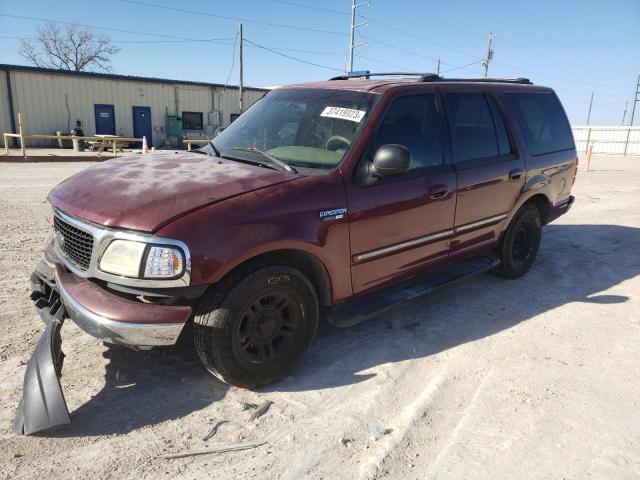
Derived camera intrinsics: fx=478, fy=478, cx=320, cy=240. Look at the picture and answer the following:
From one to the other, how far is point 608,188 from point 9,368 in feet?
50.0

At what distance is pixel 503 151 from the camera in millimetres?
4797

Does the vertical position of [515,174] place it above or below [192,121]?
below

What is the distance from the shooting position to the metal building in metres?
24.9

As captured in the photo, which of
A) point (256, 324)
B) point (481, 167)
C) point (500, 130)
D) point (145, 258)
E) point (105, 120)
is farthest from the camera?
point (105, 120)

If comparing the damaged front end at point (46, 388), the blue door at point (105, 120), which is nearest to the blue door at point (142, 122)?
the blue door at point (105, 120)

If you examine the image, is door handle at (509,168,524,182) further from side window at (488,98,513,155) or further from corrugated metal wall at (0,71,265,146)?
corrugated metal wall at (0,71,265,146)

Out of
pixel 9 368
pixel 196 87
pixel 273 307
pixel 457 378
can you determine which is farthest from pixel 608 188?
pixel 196 87

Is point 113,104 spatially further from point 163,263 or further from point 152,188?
point 163,263

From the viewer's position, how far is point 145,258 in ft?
8.41

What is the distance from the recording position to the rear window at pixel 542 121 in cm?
512

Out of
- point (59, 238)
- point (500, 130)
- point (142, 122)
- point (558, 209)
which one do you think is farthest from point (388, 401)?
point (142, 122)

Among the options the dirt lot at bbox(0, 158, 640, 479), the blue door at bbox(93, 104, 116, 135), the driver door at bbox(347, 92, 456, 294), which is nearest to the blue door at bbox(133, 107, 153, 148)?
the blue door at bbox(93, 104, 116, 135)

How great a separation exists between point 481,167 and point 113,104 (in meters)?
28.2

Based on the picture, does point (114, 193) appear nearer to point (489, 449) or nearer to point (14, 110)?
point (489, 449)
